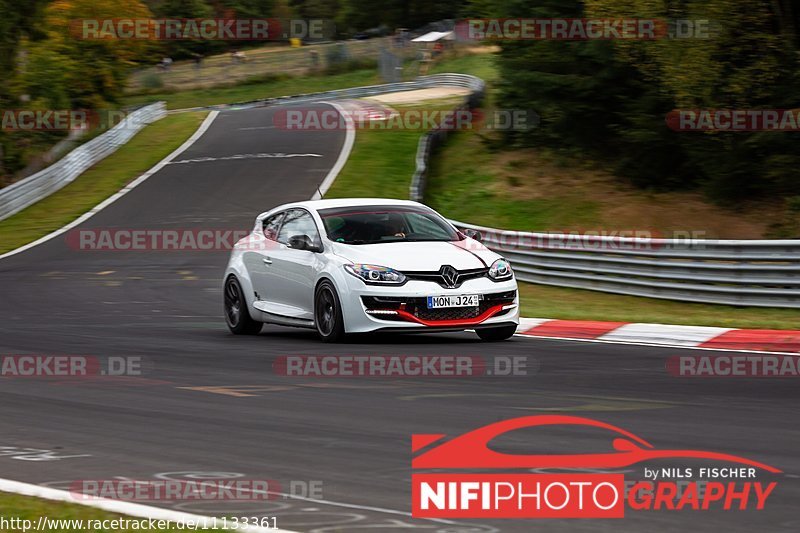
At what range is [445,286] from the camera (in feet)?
41.1

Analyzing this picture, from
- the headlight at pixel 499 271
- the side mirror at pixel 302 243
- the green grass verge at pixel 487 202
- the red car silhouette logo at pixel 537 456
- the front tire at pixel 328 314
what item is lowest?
the green grass verge at pixel 487 202

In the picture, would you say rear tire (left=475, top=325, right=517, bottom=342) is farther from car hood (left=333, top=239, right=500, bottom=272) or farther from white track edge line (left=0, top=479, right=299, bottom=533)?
white track edge line (left=0, top=479, right=299, bottom=533)

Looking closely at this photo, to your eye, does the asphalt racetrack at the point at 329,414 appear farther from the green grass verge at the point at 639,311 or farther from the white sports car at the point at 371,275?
the green grass verge at the point at 639,311

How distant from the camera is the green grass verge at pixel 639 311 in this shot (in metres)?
14.7

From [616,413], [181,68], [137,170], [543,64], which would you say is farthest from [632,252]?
[181,68]

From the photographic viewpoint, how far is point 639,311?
17438mm

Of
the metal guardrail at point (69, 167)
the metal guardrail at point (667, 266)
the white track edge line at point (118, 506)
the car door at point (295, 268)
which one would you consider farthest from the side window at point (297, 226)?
the metal guardrail at point (69, 167)

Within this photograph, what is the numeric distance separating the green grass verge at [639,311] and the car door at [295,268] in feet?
10.9

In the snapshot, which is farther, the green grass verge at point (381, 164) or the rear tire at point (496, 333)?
the green grass verge at point (381, 164)

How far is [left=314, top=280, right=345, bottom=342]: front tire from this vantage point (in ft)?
41.6

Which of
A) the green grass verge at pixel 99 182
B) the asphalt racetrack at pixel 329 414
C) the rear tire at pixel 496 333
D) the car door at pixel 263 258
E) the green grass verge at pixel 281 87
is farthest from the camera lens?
the green grass verge at pixel 281 87

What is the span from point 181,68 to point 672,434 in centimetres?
7838

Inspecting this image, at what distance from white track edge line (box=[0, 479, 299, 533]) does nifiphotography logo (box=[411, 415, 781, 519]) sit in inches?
35.6

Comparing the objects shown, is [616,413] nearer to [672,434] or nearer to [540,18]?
[672,434]
